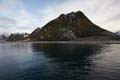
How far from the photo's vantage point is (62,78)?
30031mm

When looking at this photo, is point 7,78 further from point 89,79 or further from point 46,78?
point 89,79

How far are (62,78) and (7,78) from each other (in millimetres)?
12008

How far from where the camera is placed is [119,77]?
30.2 metres

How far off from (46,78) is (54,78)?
1.78m

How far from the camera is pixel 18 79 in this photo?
97.2ft

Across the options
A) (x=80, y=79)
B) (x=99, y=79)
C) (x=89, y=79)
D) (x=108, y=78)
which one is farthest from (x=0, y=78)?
(x=108, y=78)

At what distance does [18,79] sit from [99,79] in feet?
56.1

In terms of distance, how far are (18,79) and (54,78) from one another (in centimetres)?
768

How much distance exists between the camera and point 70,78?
29984 millimetres

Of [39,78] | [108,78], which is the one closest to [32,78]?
[39,78]

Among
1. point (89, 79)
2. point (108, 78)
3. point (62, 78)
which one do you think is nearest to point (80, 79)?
point (89, 79)

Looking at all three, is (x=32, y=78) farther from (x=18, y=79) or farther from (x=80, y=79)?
(x=80, y=79)

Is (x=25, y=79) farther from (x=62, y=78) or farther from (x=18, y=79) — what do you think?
(x=62, y=78)

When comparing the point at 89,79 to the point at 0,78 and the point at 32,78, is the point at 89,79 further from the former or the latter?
the point at 0,78
